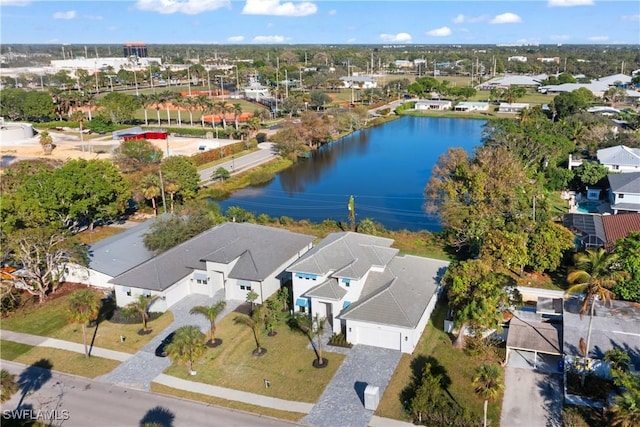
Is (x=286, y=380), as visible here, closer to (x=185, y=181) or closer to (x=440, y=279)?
(x=440, y=279)

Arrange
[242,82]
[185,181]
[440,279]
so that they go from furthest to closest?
[242,82]
[185,181]
[440,279]

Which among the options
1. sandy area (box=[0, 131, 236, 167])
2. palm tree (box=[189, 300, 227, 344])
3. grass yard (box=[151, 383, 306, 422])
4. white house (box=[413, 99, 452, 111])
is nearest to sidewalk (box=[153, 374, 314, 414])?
grass yard (box=[151, 383, 306, 422])

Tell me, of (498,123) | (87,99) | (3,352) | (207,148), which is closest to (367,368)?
(3,352)

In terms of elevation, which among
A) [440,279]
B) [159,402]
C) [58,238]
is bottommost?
[159,402]

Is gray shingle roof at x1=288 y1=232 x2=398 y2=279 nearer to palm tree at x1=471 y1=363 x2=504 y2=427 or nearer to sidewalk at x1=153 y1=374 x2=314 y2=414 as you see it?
sidewalk at x1=153 y1=374 x2=314 y2=414

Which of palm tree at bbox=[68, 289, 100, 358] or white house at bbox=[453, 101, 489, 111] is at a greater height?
white house at bbox=[453, 101, 489, 111]

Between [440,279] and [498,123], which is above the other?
[498,123]

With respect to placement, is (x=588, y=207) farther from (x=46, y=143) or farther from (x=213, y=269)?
(x=46, y=143)
